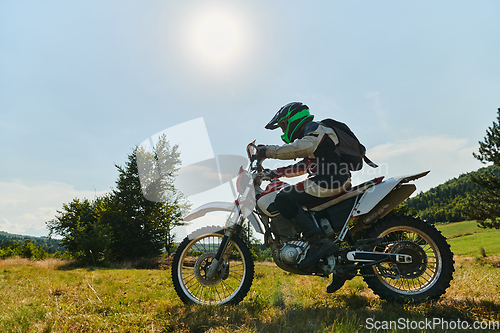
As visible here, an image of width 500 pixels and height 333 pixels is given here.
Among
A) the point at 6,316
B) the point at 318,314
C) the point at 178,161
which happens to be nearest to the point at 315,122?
the point at 318,314

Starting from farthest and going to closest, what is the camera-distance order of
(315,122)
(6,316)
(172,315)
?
(315,122), (172,315), (6,316)

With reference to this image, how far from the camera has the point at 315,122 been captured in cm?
381

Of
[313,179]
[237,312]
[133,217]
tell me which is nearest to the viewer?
[237,312]

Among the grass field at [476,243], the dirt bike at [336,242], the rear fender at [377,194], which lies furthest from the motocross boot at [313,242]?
the grass field at [476,243]

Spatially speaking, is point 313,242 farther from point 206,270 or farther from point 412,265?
point 206,270

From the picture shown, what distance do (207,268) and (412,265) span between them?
113 inches

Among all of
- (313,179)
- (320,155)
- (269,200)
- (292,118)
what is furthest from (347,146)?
(269,200)

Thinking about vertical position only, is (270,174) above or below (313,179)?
above

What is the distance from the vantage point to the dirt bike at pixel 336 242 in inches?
138

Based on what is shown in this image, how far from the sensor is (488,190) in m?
19.6

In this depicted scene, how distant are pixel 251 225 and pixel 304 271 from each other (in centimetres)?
103

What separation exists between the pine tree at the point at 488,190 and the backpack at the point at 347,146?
72.0ft

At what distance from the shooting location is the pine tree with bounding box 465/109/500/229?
1902 centimetres

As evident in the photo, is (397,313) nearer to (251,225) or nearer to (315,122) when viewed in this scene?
(251,225)
